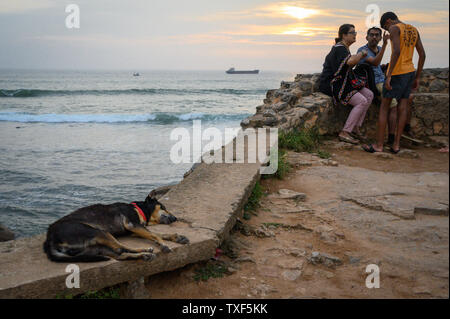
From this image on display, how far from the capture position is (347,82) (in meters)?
6.93

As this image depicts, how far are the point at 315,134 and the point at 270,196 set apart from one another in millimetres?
2746

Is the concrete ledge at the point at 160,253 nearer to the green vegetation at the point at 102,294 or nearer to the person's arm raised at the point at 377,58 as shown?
the green vegetation at the point at 102,294

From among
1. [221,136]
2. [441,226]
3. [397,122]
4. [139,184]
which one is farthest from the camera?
[221,136]

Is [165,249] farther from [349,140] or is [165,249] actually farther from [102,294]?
[349,140]

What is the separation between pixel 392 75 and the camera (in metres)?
5.81

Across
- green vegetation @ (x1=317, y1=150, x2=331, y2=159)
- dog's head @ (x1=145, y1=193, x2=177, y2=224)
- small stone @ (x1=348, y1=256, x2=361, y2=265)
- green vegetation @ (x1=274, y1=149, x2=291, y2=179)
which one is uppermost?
green vegetation @ (x1=317, y1=150, x2=331, y2=159)

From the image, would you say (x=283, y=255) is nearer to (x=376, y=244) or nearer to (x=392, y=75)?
(x=376, y=244)

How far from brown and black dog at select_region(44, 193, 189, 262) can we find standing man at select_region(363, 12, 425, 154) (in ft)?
14.0

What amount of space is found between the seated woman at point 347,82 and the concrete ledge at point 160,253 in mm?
3175

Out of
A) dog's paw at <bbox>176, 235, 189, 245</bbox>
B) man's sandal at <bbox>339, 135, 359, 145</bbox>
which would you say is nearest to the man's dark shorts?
man's sandal at <bbox>339, 135, 359, 145</bbox>

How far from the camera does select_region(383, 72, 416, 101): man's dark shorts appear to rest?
18.9 feet

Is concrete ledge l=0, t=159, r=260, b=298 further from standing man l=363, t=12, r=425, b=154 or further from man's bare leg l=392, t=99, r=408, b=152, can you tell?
man's bare leg l=392, t=99, r=408, b=152
